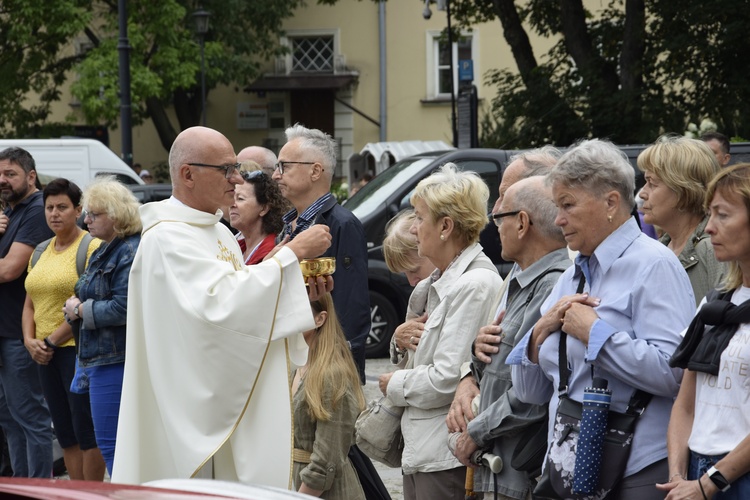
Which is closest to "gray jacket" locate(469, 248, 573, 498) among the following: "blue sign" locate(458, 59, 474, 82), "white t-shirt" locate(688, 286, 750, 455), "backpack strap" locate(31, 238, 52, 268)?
"white t-shirt" locate(688, 286, 750, 455)

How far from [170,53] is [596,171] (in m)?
23.9

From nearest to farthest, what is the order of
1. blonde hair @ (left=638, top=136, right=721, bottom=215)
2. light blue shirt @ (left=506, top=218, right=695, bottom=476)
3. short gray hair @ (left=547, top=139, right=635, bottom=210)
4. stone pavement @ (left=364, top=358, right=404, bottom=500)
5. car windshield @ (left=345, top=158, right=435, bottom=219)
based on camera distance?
light blue shirt @ (left=506, top=218, right=695, bottom=476) → short gray hair @ (left=547, top=139, right=635, bottom=210) → blonde hair @ (left=638, top=136, right=721, bottom=215) → stone pavement @ (left=364, top=358, right=404, bottom=500) → car windshield @ (left=345, top=158, right=435, bottom=219)

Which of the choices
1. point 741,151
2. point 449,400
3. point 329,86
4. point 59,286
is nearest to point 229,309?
point 449,400

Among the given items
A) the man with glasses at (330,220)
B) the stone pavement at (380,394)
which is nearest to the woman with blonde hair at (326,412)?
the man with glasses at (330,220)

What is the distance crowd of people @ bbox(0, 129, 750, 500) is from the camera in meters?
3.40

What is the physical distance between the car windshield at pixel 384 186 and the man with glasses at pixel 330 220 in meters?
5.28

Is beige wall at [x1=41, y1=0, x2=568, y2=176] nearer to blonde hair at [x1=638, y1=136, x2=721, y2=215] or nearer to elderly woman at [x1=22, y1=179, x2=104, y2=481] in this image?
elderly woman at [x1=22, y1=179, x2=104, y2=481]

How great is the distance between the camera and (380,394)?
9336 millimetres

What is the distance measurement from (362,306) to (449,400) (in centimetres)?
126

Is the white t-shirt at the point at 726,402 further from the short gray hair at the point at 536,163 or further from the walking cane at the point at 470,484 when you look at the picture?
the short gray hair at the point at 536,163

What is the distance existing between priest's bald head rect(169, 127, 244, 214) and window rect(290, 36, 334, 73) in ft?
96.3

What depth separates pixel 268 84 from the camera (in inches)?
1281

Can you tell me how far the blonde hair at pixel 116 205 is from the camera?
6.09m

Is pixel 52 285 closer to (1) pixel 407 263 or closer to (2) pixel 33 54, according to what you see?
(1) pixel 407 263
